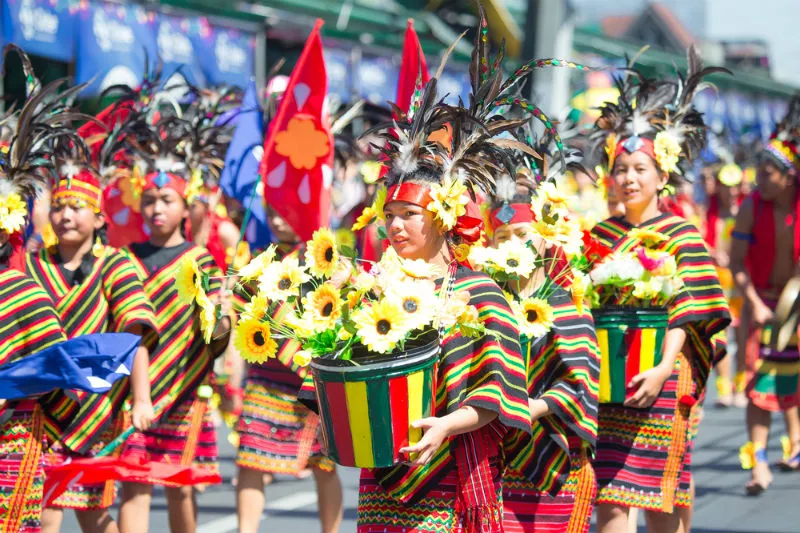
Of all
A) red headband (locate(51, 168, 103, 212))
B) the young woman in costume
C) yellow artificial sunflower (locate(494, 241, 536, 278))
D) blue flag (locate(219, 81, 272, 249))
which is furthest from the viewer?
blue flag (locate(219, 81, 272, 249))

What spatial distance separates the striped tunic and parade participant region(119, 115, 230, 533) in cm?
17

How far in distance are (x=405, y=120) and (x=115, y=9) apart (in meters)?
9.60

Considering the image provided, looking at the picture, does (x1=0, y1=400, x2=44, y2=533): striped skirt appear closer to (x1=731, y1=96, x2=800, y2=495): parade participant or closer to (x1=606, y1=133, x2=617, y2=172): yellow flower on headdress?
(x1=606, y1=133, x2=617, y2=172): yellow flower on headdress

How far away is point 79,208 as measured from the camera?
5852mm

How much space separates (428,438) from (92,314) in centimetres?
251

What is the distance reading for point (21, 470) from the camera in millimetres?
4965

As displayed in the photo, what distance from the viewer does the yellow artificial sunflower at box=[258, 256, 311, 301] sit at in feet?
13.3

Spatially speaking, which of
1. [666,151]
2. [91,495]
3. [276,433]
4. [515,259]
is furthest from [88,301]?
[666,151]

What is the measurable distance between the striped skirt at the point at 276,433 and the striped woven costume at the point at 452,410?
8.33 feet

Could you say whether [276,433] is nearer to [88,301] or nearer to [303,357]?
[88,301]

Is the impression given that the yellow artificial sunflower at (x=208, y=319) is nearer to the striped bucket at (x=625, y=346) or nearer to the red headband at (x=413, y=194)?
the red headband at (x=413, y=194)

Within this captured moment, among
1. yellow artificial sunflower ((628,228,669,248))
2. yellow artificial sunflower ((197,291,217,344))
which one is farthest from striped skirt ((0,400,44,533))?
yellow artificial sunflower ((628,228,669,248))

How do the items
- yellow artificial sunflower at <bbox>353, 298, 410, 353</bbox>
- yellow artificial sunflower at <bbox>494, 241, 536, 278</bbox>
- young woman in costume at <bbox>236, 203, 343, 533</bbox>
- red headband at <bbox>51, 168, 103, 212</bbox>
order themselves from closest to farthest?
yellow artificial sunflower at <bbox>353, 298, 410, 353</bbox>
yellow artificial sunflower at <bbox>494, 241, 536, 278</bbox>
red headband at <bbox>51, 168, 103, 212</bbox>
young woman in costume at <bbox>236, 203, 343, 533</bbox>

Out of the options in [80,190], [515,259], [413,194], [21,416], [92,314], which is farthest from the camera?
[80,190]
